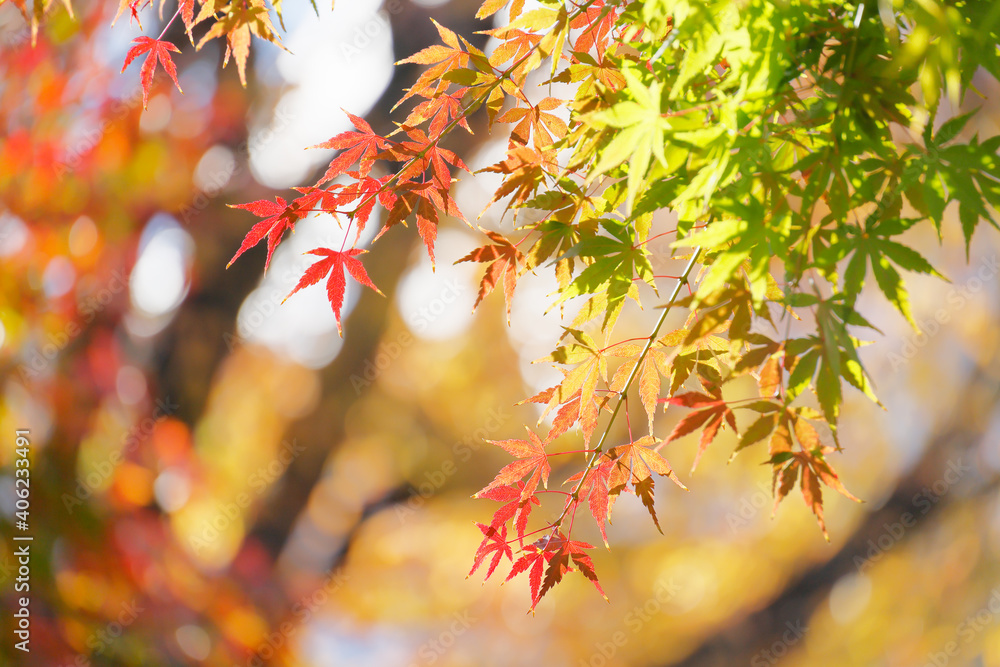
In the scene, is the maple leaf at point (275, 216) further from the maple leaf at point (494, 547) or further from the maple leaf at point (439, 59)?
the maple leaf at point (494, 547)

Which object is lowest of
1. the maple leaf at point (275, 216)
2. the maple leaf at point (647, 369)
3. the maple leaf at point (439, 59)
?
the maple leaf at point (647, 369)

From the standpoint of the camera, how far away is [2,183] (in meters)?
3.13

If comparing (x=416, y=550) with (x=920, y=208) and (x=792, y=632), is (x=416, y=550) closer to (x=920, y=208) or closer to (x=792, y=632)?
(x=792, y=632)

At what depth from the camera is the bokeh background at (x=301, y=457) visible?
2.49 metres

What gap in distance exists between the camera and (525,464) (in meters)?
0.81

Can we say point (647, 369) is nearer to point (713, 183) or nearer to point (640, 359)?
point (640, 359)

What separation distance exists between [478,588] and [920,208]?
15.0 ft

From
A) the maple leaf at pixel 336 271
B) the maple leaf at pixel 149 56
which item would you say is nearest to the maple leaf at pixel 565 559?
the maple leaf at pixel 336 271

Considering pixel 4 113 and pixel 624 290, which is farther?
pixel 4 113

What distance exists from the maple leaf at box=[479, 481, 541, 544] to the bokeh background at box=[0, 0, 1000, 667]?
146 centimetres

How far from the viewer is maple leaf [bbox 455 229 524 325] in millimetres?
765

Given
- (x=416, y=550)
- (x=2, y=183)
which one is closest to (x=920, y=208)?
(x=2, y=183)

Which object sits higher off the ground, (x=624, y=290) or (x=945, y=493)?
(x=624, y=290)

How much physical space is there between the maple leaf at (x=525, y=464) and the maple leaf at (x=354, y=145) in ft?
1.46
